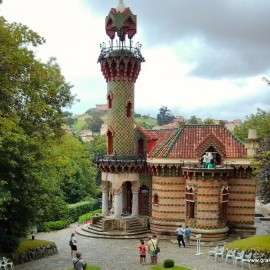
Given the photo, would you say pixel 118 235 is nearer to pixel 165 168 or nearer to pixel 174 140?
pixel 165 168

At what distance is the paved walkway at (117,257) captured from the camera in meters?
23.4

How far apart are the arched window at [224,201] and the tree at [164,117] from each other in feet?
411

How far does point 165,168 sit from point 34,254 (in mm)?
11587

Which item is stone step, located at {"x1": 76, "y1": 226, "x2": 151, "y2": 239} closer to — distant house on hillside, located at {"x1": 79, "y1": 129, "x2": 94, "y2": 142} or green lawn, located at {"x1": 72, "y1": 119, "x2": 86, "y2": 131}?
distant house on hillside, located at {"x1": 79, "y1": 129, "x2": 94, "y2": 142}

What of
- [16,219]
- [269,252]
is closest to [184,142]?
[269,252]

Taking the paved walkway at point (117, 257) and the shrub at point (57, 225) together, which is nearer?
the paved walkway at point (117, 257)

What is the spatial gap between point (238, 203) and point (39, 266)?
15787 millimetres

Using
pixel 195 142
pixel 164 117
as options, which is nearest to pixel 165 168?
pixel 195 142

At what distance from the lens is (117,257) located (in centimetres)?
2612

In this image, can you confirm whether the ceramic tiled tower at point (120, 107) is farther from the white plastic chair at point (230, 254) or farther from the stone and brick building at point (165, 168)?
the white plastic chair at point (230, 254)

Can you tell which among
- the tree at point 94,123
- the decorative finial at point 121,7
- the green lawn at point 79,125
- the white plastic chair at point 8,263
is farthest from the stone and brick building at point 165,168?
the green lawn at point 79,125

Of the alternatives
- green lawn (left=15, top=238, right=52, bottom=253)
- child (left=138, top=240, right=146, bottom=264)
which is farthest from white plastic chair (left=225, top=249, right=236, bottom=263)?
green lawn (left=15, top=238, right=52, bottom=253)

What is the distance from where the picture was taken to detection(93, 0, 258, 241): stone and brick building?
103 ft

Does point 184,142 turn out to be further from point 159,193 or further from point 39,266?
point 39,266
